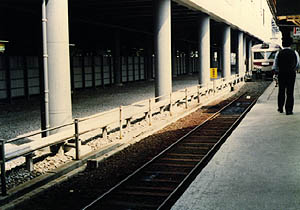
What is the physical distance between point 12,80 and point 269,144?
600 inches

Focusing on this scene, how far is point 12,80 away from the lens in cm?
2259

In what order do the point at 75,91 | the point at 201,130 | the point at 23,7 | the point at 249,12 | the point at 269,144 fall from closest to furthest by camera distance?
1. the point at 269,144
2. the point at 201,130
3. the point at 23,7
4. the point at 75,91
5. the point at 249,12

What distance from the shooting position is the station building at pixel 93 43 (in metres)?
11.2

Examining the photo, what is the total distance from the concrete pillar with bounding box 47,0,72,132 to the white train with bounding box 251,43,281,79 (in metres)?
34.8

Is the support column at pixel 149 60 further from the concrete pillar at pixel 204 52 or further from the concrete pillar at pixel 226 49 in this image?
the concrete pillar at pixel 204 52

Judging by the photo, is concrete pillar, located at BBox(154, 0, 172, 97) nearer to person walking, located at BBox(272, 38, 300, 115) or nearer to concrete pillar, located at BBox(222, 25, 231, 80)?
person walking, located at BBox(272, 38, 300, 115)

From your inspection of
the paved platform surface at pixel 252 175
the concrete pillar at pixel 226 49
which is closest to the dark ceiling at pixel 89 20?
the concrete pillar at pixel 226 49

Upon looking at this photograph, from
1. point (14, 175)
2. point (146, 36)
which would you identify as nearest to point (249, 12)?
point (146, 36)

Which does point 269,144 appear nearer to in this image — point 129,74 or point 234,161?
point 234,161

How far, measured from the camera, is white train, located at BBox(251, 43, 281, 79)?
143 feet

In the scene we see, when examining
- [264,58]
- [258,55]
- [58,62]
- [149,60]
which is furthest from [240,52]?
[58,62]

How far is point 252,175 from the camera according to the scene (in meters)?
7.96

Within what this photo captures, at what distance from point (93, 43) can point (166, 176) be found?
24356 mm

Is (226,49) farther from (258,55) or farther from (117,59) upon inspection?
(258,55)
